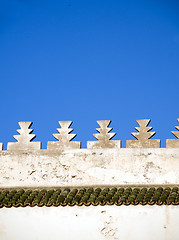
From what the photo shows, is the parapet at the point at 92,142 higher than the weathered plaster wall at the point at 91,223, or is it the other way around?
the parapet at the point at 92,142

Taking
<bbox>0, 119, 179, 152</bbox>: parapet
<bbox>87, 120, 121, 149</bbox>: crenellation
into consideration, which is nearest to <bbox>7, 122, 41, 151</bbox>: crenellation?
<bbox>0, 119, 179, 152</bbox>: parapet

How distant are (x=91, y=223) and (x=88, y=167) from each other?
5.63 ft

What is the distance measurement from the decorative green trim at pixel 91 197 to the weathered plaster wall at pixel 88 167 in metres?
0.36

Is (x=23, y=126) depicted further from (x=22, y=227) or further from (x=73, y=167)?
(x=22, y=227)

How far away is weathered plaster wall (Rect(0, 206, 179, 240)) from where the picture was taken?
1086 cm

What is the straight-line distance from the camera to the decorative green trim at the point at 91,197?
1111cm

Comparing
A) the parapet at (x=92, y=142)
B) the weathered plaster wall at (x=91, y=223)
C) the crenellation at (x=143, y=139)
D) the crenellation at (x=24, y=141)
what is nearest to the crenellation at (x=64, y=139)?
the parapet at (x=92, y=142)

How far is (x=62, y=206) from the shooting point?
1140 cm

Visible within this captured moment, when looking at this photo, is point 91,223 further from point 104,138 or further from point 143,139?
point 143,139

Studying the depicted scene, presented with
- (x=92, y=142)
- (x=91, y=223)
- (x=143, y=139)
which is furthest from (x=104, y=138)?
(x=91, y=223)

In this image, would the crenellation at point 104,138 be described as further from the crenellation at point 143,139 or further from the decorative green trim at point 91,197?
the decorative green trim at point 91,197

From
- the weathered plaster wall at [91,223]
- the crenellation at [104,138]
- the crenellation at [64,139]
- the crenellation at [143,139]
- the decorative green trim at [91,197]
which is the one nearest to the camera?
the weathered plaster wall at [91,223]

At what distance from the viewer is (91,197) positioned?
11406 millimetres

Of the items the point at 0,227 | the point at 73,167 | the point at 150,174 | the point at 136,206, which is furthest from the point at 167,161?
the point at 0,227
